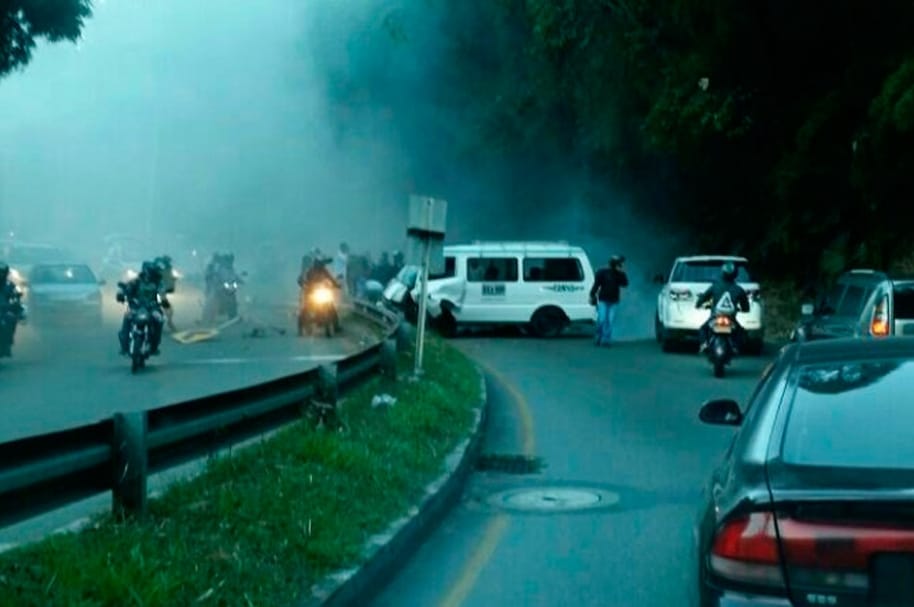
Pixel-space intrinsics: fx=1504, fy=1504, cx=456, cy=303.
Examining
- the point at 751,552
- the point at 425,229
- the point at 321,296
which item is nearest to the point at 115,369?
the point at 425,229

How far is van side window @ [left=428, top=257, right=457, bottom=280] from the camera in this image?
33.0 metres

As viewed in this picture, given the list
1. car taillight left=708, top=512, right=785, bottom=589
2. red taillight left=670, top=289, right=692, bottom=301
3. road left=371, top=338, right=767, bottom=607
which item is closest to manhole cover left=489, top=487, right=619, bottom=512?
road left=371, top=338, right=767, bottom=607

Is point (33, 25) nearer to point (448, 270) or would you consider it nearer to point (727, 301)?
point (448, 270)

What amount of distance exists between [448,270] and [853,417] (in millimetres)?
27477

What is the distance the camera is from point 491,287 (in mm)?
33000

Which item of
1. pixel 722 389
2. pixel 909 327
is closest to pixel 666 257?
pixel 722 389

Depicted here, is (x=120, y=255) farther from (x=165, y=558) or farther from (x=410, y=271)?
(x=165, y=558)

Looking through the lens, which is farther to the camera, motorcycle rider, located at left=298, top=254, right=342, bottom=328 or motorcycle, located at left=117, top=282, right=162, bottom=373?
motorcycle rider, located at left=298, top=254, right=342, bottom=328

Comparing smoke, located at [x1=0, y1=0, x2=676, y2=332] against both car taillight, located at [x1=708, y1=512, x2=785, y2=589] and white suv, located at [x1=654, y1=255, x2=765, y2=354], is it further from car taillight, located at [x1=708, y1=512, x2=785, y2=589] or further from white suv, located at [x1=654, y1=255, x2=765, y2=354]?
car taillight, located at [x1=708, y1=512, x2=785, y2=589]

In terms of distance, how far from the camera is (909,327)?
1698 cm

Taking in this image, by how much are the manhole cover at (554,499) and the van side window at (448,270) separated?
2097cm

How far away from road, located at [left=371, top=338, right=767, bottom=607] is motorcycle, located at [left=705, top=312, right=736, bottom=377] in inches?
12.1

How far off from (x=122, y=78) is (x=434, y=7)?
906 inches

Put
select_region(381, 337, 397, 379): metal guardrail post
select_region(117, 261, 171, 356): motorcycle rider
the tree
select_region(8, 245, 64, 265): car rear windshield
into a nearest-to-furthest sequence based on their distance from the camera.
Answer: select_region(381, 337, 397, 379): metal guardrail post < select_region(117, 261, 171, 356): motorcycle rider < the tree < select_region(8, 245, 64, 265): car rear windshield
